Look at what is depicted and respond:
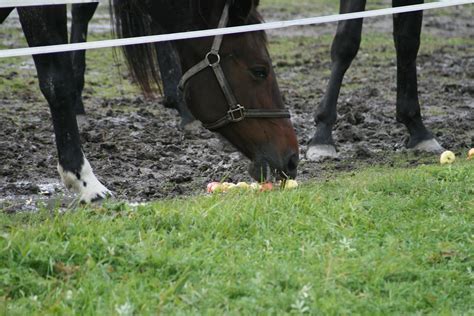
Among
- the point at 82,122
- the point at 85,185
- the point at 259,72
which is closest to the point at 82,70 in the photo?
the point at 82,122

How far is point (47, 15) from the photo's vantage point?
5.77 m

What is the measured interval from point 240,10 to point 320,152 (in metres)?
2.10

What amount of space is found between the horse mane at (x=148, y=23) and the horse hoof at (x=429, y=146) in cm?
238

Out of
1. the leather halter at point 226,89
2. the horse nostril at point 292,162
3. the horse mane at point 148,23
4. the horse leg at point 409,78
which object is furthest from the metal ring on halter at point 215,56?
the horse leg at point 409,78

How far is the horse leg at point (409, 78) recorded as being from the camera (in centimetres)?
783

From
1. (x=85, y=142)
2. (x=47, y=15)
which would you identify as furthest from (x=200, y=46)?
(x=85, y=142)

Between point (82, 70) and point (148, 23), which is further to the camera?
point (82, 70)

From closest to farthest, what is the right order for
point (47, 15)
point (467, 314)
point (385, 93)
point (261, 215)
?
point (467, 314), point (261, 215), point (47, 15), point (385, 93)

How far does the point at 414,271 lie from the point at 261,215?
0.97m

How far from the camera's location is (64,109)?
5.96m

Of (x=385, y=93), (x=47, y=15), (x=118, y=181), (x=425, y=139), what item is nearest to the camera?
(x=47, y=15)

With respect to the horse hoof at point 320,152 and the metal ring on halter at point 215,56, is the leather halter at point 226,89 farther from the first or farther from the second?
the horse hoof at point 320,152

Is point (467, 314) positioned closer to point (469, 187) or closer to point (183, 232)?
point (183, 232)

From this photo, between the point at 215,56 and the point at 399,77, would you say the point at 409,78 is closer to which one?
the point at 399,77
